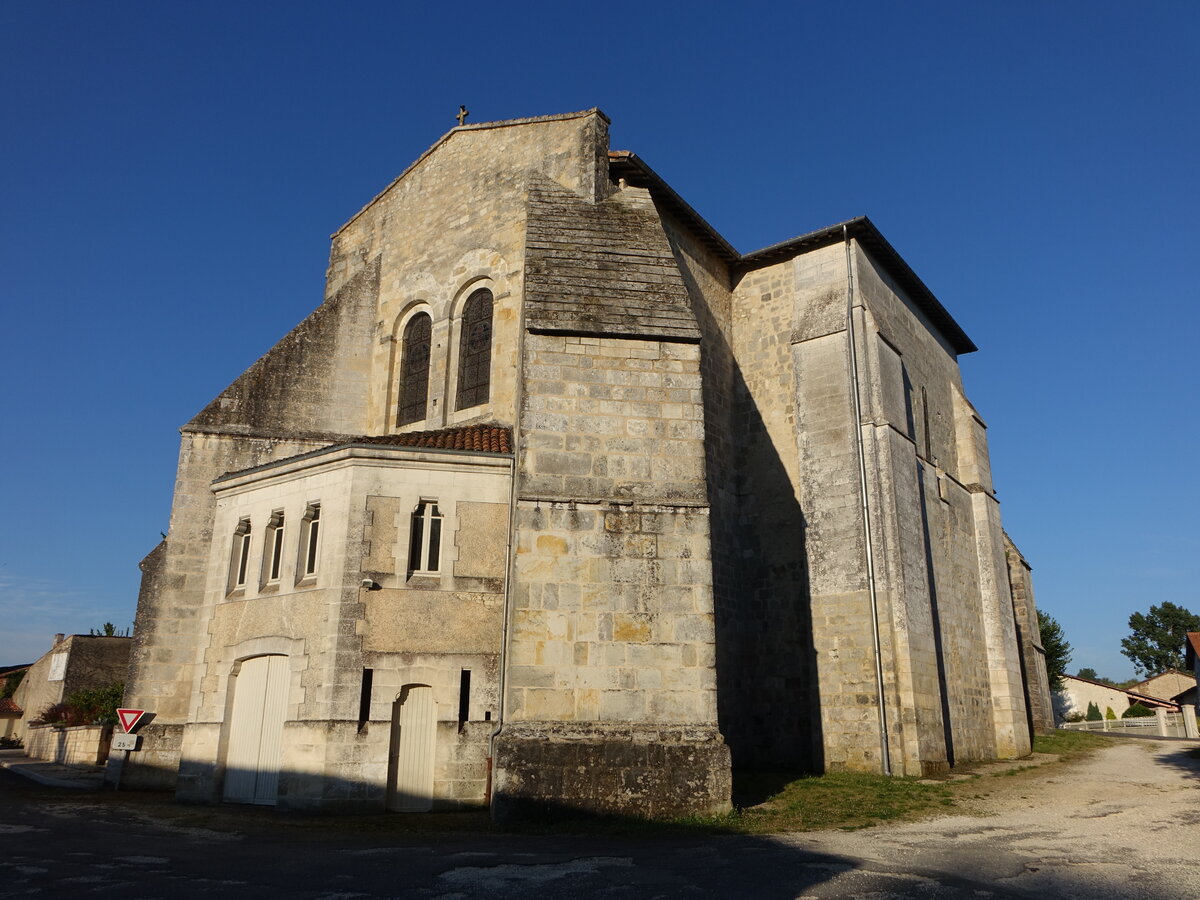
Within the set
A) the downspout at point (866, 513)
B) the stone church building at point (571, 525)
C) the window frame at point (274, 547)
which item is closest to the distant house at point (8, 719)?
the stone church building at point (571, 525)

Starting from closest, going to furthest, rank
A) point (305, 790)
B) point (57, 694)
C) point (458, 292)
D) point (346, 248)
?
point (305, 790)
point (458, 292)
point (346, 248)
point (57, 694)

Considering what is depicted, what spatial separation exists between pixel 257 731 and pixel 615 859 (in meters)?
6.72

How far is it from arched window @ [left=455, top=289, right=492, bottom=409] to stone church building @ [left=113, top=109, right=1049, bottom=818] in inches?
2.0

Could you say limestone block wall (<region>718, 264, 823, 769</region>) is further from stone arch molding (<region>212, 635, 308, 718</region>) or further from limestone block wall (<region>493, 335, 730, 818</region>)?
stone arch molding (<region>212, 635, 308, 718</region>)

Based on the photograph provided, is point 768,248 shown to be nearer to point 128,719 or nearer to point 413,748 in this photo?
point 413,748

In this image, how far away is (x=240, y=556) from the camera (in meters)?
12.9

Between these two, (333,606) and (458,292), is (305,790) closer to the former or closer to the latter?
(333,606)

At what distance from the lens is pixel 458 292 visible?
1589 cm

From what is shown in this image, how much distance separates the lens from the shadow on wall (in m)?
14.6

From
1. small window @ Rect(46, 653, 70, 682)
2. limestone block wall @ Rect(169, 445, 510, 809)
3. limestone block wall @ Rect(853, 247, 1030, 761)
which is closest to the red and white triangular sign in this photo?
limestone block wall @ Rect(169, 445, 510, 809)

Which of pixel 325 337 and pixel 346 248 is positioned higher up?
pixel 346 248

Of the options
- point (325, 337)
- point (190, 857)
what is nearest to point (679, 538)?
point (190, 857)

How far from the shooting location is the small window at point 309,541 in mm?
11883

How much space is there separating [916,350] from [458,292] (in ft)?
32.4
